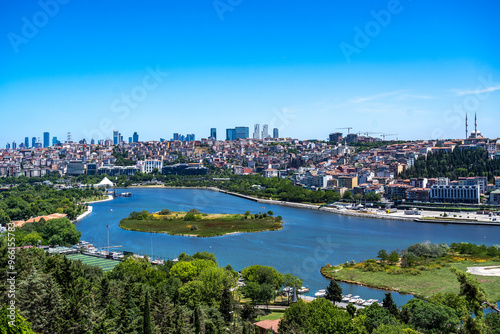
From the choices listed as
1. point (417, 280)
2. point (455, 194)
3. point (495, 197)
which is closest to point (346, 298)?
point (417, 280)

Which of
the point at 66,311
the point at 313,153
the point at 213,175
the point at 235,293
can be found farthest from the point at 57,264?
the point at 313,153

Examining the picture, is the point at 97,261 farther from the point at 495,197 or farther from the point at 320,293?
the point at 495,197

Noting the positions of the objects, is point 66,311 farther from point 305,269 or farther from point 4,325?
point 305,269

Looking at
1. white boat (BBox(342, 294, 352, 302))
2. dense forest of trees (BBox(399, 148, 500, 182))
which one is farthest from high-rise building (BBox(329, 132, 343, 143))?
white boat (BBox(342, 294, 352, 302))

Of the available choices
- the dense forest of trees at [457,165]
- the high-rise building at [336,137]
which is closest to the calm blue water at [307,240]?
the dense forest of trees at [457,165]

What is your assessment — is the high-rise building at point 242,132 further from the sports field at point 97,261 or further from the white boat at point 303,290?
the white boat at point 303,290

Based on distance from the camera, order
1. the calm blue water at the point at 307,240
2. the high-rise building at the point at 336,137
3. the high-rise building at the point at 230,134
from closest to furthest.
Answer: the calm blue water at the point at 307,240
the high-rise building at the point at 336,137
the high-rise building at the point at 230,134

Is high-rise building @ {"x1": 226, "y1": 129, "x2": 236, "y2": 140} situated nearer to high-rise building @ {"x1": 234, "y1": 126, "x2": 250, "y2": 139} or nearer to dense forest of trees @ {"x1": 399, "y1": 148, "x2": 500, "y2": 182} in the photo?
high-rise building @ {"x1": 234, "y1": 126, "x2": 250, "y2": 139}
